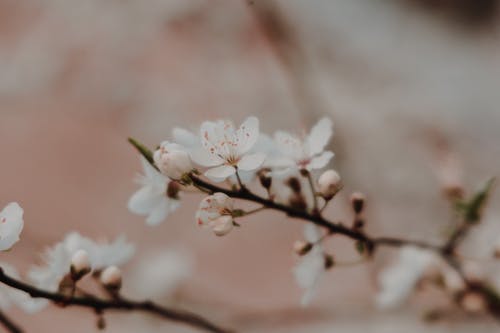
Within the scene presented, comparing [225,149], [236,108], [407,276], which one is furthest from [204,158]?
[236,108]

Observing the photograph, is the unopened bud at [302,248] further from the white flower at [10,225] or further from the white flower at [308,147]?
the white flower at [10,225]

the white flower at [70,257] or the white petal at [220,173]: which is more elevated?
the white petal at [220,173]

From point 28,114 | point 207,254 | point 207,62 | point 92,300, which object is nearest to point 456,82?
point 207,62

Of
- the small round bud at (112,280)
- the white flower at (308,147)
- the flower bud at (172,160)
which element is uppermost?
the white flower at (308,147)

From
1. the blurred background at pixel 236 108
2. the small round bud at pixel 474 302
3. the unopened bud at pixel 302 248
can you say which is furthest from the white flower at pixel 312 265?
the blurred background at pixel 236 108

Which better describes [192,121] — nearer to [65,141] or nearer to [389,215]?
[65,141]

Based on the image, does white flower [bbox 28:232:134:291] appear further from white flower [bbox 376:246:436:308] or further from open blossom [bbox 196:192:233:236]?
white flower [bbox 376:246:436:308]
